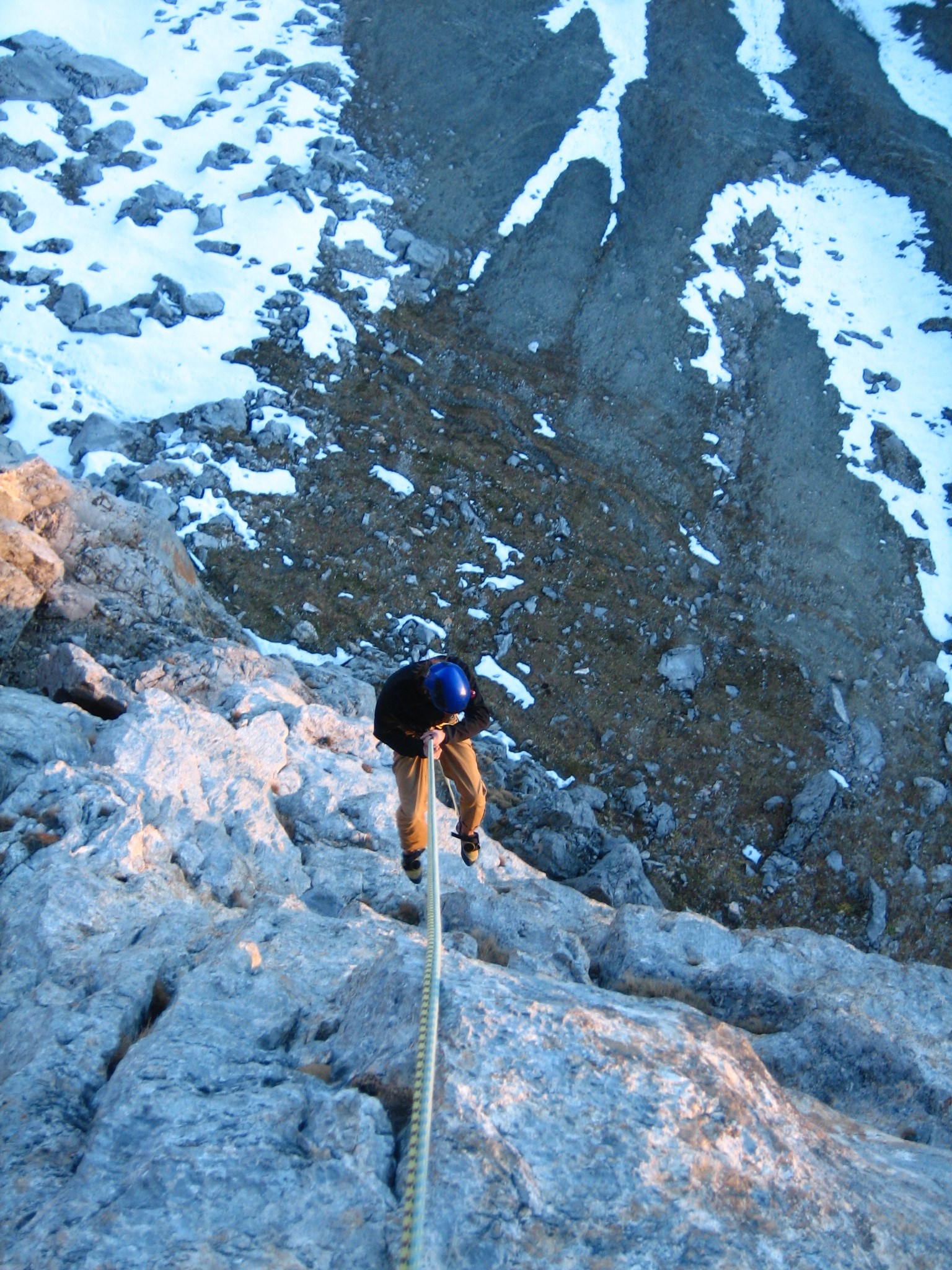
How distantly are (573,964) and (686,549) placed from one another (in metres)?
20.3

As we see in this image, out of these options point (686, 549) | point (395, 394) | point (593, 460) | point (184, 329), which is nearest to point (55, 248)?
point (184, 329)

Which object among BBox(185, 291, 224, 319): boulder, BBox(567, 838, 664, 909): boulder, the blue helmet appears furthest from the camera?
BBox(185, 291, 224, 319): boulder

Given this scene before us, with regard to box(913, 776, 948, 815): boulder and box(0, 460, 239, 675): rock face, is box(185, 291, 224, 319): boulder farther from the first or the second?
box(913, 776, 948, 815): boulder

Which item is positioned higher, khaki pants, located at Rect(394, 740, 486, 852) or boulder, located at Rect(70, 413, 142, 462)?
khaki pants, located at Rect(394, 740, 486, 852)

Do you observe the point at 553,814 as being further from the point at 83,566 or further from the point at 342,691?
the point at 83,566

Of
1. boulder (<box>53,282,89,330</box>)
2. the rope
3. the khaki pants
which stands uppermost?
the rope

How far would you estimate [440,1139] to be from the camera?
15.8ft

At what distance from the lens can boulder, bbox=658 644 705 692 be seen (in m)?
25.3

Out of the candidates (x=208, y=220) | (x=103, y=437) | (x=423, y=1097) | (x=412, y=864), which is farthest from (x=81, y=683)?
(x=208, y=220)

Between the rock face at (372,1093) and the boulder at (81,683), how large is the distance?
2845 millimetres

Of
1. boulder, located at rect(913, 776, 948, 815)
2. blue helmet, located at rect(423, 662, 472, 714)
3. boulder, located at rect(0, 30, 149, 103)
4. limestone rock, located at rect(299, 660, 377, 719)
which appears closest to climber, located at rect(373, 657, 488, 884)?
blue helmet, located at rect(423, 662, 472, 714)

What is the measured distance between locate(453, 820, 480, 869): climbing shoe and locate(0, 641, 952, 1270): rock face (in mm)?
1144

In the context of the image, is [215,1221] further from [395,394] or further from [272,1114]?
[395,394]

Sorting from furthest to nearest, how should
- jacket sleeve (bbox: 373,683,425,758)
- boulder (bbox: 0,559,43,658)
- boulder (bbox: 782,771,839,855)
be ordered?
boulder (bbox: 782,771,839,855) < boulder (bbox: 0,559,43,658) < jacket sleeve (bbox: 373,683,425,758)
